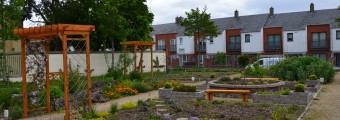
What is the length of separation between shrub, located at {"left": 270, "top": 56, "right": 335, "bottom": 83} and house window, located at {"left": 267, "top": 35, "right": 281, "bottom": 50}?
79.8 ft

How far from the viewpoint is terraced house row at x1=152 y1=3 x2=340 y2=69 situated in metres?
43.2

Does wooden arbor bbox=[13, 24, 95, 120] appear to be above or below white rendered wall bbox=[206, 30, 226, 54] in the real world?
below

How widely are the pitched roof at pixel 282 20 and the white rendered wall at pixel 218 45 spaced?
3.32 feet

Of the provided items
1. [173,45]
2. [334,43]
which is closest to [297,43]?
[334,43]

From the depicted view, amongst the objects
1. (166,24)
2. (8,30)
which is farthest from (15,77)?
(166,24)

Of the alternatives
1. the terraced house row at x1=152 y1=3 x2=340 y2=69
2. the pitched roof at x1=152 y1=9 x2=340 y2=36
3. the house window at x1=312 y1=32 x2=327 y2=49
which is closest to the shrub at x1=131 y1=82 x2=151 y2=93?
the terraced house row at x1=152 y1=3 x2=340 y2=69

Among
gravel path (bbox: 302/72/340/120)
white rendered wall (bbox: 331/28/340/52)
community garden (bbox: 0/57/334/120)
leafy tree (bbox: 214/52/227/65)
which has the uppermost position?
white rendered wall (bbox: 331/28/340/52)

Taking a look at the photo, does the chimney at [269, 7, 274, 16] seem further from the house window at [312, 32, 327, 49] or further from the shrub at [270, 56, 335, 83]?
the shrub at [270, 56, 335, 83]

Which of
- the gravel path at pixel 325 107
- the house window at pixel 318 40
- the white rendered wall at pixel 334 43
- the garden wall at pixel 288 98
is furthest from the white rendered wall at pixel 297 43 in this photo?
the garden wall at pixel 288 98

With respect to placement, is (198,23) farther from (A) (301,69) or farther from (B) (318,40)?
(A) (301,69)

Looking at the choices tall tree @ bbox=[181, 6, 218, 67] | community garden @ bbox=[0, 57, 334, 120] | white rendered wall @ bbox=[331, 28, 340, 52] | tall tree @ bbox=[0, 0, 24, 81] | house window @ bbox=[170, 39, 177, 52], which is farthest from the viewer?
house window @ bbox=[170, 39, 177, 52]

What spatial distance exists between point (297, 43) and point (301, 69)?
24.5 m

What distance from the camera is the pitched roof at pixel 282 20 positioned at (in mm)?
43906

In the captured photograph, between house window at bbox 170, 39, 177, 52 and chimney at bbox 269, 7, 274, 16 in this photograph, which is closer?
chimney at bbox 269, 7, 274, 16
